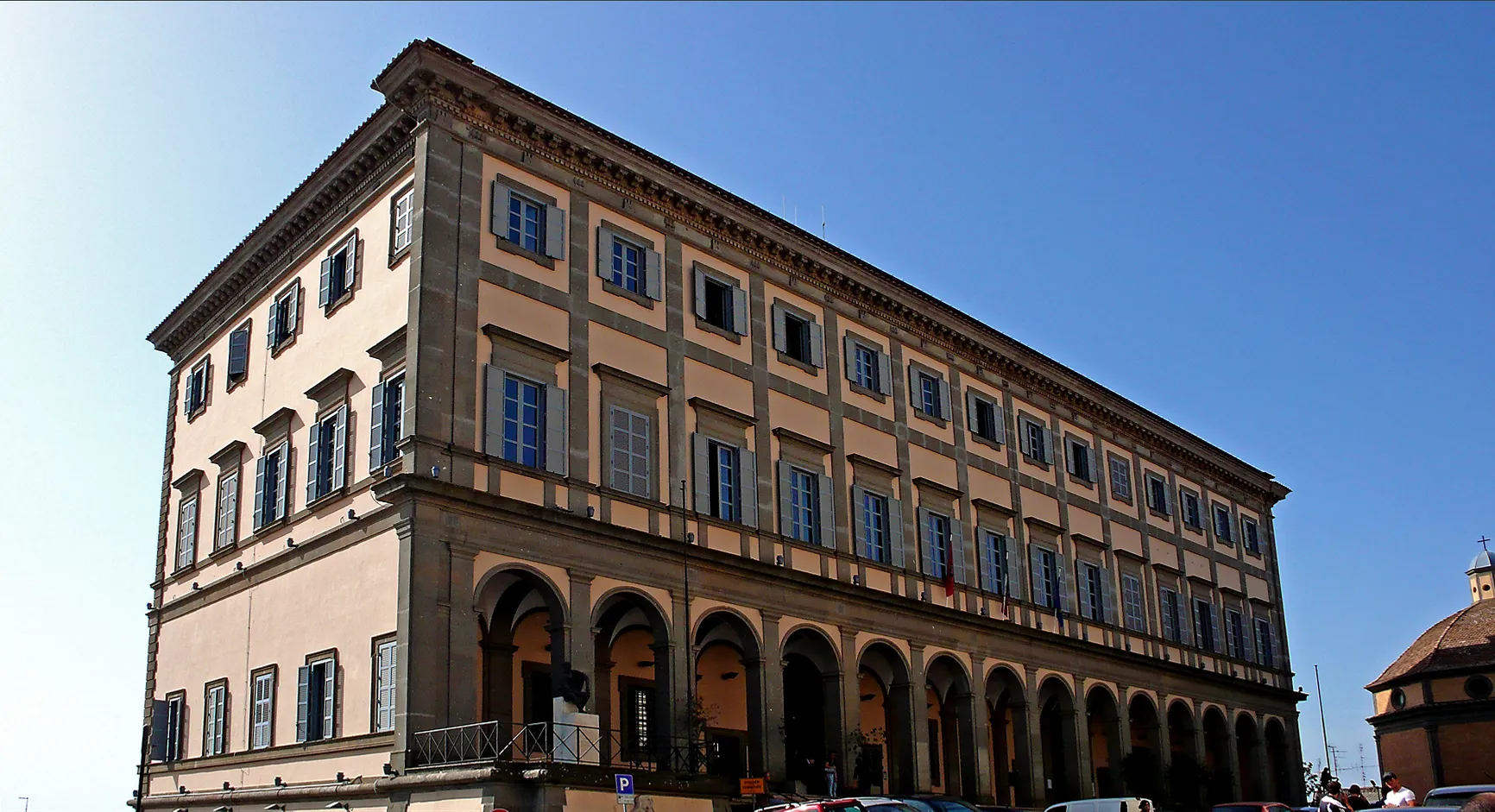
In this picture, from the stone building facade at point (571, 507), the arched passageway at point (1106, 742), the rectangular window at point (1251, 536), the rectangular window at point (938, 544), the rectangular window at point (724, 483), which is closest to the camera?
the stone building facade at point (571, 507)

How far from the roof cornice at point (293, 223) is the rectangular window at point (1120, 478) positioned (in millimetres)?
27388

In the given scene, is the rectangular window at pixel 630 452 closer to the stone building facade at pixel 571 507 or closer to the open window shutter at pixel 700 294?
the stone building facade at pixel 571 507

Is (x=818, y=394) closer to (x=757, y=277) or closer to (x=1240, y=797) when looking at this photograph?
(x=757, y=277)

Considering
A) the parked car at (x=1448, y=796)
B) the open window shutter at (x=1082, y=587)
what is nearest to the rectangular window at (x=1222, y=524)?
the open window shutter at (x=1082, y=587)

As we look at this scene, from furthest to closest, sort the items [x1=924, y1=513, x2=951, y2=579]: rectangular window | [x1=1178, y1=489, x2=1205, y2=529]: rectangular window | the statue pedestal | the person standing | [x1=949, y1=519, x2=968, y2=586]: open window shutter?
[x1=1178, y1=489, x2=1205, y2=529]: rectangular window < [x1=949, y1=519, x2=968, y2=586]: open window shutter < [x1=924, y1=513, x2=951, y2=579]: rectangular window < the statue pedestal < the person standing

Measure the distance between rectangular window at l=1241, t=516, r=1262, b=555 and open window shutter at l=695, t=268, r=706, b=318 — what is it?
3175cm

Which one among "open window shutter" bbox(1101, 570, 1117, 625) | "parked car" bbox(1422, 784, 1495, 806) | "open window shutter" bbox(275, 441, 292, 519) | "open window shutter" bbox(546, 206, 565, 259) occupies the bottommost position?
"parked car" bbox(1422, 784, 1495, 806)

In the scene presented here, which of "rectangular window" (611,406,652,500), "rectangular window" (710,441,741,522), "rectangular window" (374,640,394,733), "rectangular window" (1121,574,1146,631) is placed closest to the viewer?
"rectangular window" (374,640,394,733)

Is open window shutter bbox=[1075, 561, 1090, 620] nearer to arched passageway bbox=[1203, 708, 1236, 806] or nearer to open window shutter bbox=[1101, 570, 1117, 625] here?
open window shutter bbox=[1101, 570, 1117, 625]

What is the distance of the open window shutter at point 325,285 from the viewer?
30.4 m

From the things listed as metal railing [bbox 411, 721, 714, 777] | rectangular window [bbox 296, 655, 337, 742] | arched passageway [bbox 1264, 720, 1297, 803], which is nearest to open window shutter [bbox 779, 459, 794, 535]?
metal railing [bbox 411, 721, 714, 777]

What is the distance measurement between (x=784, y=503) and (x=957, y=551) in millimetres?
7555

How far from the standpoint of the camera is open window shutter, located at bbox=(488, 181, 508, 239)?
2806cm

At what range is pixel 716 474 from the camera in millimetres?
31453
